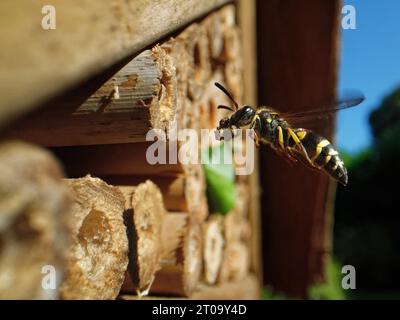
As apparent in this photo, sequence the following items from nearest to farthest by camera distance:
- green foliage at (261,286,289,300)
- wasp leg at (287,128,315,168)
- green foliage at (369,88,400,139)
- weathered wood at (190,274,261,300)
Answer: wasp leg at (287,128,315,168), weathered wood at (190,274,261,300), green foliage at (261,286,289,300), green foliage at (369,88,400,139)

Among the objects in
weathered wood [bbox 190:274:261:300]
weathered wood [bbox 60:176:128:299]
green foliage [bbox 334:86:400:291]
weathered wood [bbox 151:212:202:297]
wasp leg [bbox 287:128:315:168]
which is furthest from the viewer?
green foliage [bbox 334:86:400:291]

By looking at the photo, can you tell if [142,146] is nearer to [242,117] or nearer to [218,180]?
[242,117]

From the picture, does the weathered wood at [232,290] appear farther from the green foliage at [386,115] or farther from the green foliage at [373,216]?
the green foliage at [386,115]

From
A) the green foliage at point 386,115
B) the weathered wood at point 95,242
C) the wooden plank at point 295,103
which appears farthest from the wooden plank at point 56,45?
the green foliage at point 386,115

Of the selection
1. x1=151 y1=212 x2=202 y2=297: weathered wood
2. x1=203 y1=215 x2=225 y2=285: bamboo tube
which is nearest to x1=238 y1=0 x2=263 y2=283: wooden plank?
x1=203 y1=215 x2=225 y2=285: bamboo tube

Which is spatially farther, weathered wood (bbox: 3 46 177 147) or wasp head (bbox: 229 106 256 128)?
wasp head (bbox: 229 106 256 128)

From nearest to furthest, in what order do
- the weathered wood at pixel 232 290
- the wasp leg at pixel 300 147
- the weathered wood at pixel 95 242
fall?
the weathered wood at pixel 95 242 → the wasp leg at pixel 300 147 → the weathered wood at pixel 232 290

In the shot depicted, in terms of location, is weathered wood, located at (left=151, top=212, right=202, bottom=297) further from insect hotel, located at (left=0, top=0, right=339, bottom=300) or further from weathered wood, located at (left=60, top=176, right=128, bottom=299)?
weathered wood, located at (left=60, top=176, right=128, bottom=299)
